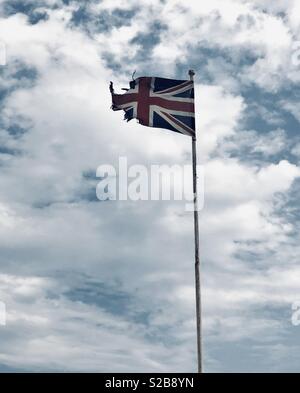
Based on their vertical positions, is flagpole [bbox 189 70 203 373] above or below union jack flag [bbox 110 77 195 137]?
below

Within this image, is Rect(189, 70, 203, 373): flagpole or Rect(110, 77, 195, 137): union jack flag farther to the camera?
Rect(110, 77, 195, 137): union jack flag

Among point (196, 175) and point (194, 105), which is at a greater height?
point (194, 105)

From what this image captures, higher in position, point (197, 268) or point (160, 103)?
point (160, 103)

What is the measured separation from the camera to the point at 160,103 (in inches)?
1282

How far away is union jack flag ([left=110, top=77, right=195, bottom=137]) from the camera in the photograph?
32.3m

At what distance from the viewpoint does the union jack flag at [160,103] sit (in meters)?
32.3

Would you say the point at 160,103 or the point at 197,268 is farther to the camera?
the point at 160,103

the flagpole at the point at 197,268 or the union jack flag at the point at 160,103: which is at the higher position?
the union jack flag at the point at 160,103

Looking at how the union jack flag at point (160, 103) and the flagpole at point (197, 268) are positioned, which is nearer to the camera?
the flagpole at point (197, 268)
